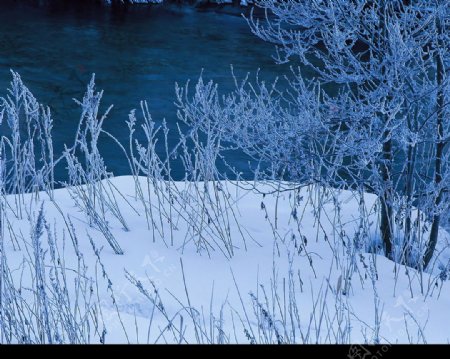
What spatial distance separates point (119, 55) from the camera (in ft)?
64.1

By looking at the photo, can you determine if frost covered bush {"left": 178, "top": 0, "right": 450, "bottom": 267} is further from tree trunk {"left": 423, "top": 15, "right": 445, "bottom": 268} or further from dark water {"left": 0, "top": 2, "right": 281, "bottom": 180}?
dark water {"left": 0, "top": 2, "right": 281, "bottom": 180}

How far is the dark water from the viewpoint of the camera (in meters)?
14.9

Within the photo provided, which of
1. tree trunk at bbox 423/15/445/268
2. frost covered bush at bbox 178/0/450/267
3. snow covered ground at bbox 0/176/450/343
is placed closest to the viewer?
snow covered ground at bbox 0/176/450/343

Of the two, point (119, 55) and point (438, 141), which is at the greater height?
point (438, 141)

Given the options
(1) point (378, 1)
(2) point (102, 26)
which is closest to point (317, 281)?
(1) point (378, 1)

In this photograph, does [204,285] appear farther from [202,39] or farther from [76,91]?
[202,39]

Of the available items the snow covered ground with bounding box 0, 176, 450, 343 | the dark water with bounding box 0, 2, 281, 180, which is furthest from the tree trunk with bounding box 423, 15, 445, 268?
→ the dark water with bounding box 0, 2, 281, 180

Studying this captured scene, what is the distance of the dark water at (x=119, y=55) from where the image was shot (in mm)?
14914

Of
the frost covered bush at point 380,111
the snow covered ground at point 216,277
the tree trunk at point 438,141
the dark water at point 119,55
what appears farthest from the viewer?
the dark water at point 119,55

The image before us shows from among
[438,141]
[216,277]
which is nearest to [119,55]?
[438,141]

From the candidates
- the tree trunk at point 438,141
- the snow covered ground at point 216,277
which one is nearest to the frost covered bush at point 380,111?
the tree trunk at point 438,141

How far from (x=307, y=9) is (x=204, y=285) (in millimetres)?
2271

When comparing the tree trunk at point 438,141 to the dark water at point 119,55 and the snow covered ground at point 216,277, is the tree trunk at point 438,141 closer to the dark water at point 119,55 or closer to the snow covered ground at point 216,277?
the snow covered ground at point 216,277

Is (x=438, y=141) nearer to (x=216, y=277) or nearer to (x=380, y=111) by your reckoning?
(x=380, y=111)
